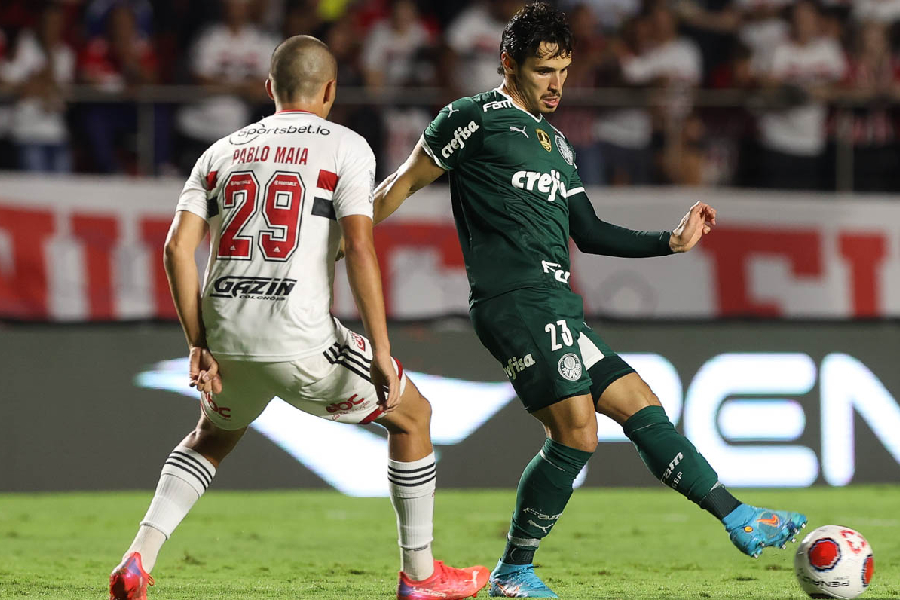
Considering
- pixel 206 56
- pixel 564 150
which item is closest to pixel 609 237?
pixel 564 150

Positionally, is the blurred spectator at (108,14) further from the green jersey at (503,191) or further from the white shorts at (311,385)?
the white shorts at (311,385)

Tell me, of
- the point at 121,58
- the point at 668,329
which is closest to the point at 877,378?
the point at 668,329

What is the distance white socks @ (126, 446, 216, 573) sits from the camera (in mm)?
4566

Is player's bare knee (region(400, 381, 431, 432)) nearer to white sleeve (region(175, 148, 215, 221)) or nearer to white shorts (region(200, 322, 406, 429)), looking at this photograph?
white shorts (region(200, 322, 406, 429))

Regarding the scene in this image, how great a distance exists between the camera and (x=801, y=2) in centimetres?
1178

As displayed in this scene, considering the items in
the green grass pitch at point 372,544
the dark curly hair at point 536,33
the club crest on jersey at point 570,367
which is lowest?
the green grass pitch at point 372,544

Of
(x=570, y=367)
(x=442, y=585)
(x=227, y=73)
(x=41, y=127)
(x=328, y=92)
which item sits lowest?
(x=442, y=585)

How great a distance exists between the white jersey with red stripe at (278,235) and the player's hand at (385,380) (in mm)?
229

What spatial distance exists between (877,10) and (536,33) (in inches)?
313

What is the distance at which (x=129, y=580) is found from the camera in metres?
4.40

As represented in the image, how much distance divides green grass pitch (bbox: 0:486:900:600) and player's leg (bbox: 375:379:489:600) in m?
0.42

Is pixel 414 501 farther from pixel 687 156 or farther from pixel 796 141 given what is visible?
pixel 796 141

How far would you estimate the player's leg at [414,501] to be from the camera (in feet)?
15.4

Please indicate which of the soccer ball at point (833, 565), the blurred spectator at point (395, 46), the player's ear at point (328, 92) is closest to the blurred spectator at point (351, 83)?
the blurred spectator at point (395, 46)
